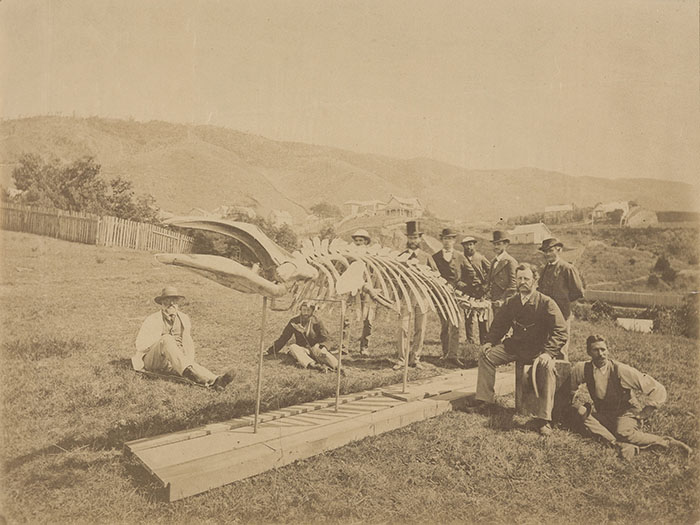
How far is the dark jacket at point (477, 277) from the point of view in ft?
22.1

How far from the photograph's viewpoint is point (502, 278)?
6605mm

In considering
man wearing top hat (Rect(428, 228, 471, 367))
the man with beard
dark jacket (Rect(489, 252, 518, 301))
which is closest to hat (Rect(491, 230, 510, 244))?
dark jacket (Rect(489, 252, 518, 301))

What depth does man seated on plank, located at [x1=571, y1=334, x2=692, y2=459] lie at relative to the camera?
401 centimetres

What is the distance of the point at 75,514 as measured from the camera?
10.1 ft

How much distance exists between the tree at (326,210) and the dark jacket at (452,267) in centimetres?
301

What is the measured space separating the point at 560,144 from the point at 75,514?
20.0 feet

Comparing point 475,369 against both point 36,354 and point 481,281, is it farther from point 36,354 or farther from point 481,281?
point 36,354

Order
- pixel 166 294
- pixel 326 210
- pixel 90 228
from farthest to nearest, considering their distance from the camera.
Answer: pixel 326 210
pixel 90 228
pixel 166 294

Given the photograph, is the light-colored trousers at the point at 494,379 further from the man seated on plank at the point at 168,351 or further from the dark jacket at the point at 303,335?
the man seated on plank at the point at 168,351

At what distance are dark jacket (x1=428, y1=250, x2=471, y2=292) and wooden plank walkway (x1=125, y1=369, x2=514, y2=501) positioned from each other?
1.83 m

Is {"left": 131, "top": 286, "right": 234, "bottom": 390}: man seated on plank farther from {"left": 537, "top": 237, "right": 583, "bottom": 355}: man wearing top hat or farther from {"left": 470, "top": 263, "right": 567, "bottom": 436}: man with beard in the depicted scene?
{"left": 537, "top": 237, "right": 583, "bottom": 355}: man wearing top hat

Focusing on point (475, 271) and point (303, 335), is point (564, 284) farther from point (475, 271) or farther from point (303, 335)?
point (303, 335)

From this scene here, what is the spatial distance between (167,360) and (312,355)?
1952 millimetres

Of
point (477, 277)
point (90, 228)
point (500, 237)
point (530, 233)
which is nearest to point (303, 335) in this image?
point (477, 277)
